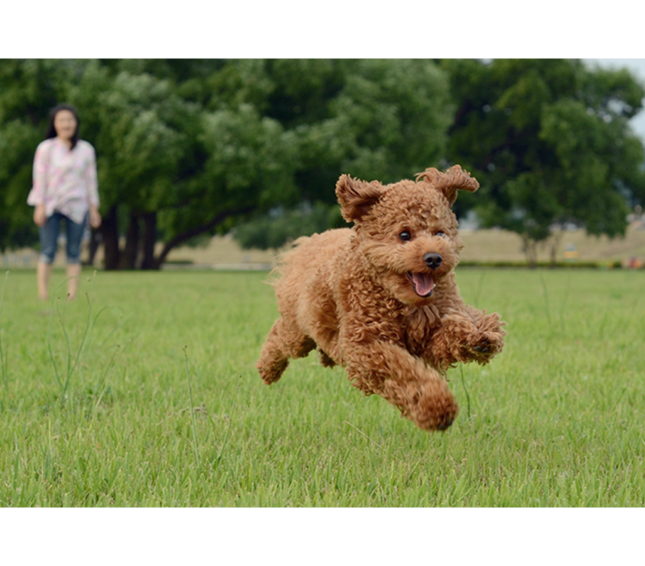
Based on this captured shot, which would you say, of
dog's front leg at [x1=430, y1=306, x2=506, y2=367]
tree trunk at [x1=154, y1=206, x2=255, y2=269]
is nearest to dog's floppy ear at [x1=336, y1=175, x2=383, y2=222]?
dog's front leg at [x1=430, y1=306, x2=506, y2=367]

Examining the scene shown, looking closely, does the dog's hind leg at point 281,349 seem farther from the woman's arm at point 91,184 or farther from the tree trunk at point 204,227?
the tree trunk at point 204,227

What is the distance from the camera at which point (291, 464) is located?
278 centimetres

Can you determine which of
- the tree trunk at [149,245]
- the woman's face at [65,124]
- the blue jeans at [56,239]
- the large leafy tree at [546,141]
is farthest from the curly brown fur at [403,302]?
the large leafy tree at [546,141]

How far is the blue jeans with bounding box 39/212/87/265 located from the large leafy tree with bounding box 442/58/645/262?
29518mm

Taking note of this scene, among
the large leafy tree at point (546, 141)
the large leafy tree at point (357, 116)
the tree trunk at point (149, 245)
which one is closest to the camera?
the large leafy tree at point (357, 116)

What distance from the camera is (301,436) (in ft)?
10.5

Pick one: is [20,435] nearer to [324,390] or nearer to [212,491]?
[212,491]

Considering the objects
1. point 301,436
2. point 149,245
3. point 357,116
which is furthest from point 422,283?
point 149,245

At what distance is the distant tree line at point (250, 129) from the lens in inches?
977

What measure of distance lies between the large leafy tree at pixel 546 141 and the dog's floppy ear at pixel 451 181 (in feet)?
108

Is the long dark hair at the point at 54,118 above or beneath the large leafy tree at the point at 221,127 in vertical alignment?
beneath

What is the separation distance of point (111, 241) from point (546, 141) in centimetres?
2427

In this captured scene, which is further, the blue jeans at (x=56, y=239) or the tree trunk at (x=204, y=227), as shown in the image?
the tree trunk at (x=204, y=227)

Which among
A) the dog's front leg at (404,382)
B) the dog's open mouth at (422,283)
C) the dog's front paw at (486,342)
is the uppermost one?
the dog's open mouth at (422,283)
